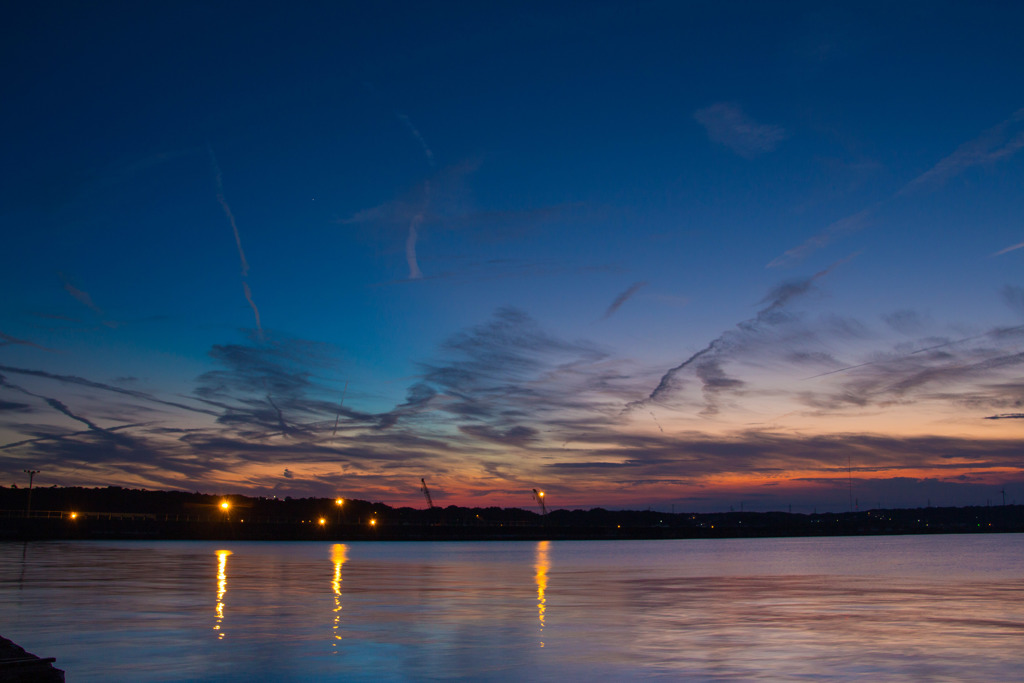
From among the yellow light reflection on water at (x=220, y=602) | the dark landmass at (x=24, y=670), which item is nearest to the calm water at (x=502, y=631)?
the yellow light reflection on water at (x=220, y=602)

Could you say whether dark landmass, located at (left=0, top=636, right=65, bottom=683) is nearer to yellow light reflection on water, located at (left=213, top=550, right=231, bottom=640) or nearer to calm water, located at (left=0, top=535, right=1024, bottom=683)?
calm water, located at (left=0, top=535, right=1024, bottom=683)

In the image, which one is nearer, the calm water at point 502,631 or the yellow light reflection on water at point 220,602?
the calm water at point 502,631

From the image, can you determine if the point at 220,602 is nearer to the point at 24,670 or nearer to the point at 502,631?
the point at 502,631

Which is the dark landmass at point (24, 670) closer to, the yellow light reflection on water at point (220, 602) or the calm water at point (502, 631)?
the calm water at point (502, 631)

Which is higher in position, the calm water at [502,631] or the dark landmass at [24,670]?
the dark landmass at [24,670]

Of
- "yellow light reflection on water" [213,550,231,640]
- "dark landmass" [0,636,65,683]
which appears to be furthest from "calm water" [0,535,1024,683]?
"dark landmass" [0,636,65,683]

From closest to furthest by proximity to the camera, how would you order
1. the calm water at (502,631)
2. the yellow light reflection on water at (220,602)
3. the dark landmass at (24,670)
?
the dark landmass at (24,670) → the calm water at (502,631) → the yellow light reflection on water at (220,602)

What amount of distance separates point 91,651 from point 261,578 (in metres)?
37.4

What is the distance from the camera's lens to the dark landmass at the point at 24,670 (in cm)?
1695

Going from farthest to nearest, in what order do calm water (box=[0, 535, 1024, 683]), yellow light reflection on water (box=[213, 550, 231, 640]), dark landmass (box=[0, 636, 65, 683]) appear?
yellow light reflection on water (box=[213, 550, 231, 640]) → calm water (box=[0, 535, 1024, 683]) → dark landmass (box=[0, 636, 65, 683])

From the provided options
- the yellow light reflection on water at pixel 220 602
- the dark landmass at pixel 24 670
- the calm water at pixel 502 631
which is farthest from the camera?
the yellow light reflection on water at pixel 220 602

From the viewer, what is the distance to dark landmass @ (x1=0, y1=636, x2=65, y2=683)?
1695 cm

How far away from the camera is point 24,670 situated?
17281 mm

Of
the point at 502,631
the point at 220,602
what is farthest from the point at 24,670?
the point at 220,602
